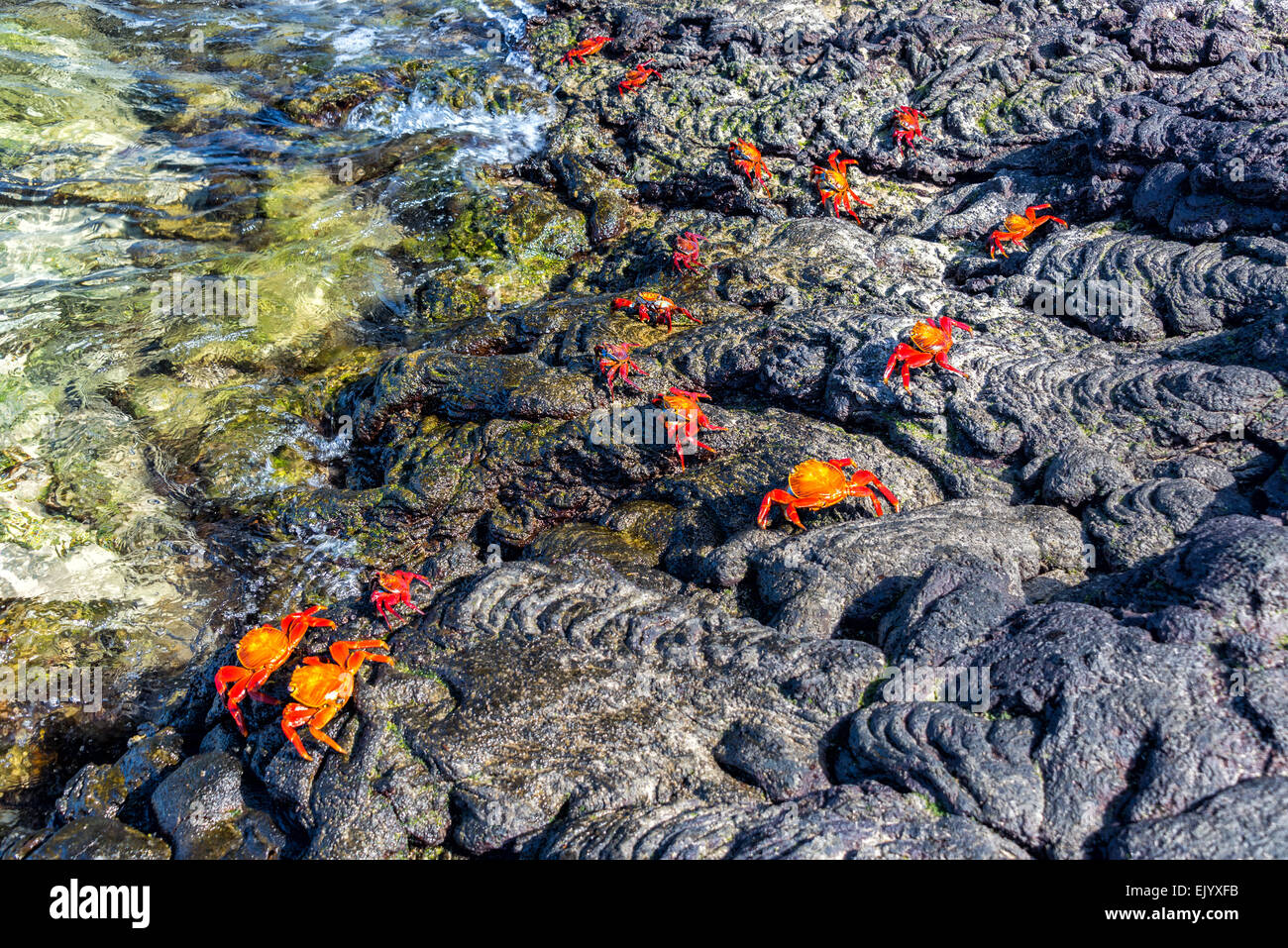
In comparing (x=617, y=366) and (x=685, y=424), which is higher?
(x=617, y=366)

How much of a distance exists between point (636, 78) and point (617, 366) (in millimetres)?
8307

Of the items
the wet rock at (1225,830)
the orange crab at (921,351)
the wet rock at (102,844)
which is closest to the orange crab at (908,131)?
the orange crab at (921,351)

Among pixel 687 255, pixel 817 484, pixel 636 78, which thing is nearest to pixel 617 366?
pixel 687 255

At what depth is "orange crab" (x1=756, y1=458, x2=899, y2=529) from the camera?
253 inches

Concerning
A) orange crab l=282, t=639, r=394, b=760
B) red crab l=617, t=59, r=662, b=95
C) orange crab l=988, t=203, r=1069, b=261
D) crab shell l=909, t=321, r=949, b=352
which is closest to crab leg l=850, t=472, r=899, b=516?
crab shell l=909, t=321, r=949, b=352

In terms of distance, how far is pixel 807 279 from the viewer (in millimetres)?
9625

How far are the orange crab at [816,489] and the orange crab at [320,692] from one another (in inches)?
137

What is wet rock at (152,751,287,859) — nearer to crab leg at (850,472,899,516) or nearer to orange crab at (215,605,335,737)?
orange crab at (215,605,335,737)

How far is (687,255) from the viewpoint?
33.6 feet

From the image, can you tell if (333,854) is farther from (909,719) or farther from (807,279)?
(807,279)

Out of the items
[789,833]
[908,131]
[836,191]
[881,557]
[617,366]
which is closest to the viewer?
[789,833]

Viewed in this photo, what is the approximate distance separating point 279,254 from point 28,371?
3845 mm

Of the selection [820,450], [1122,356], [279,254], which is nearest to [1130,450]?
[1122,356]

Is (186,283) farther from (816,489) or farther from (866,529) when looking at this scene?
(866,529)
